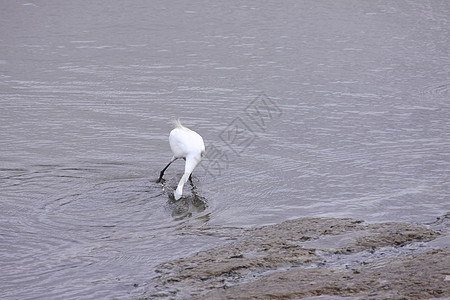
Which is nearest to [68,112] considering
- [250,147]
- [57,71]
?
[57,71]

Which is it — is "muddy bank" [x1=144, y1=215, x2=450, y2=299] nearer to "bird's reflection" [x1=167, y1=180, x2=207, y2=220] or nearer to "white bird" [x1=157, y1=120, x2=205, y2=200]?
"bird's reflection" [x1=167, y1=180, x2=207, y2=220]

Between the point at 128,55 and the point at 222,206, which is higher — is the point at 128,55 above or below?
above

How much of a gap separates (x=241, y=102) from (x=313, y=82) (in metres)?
1.79

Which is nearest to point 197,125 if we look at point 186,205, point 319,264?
point 186,205

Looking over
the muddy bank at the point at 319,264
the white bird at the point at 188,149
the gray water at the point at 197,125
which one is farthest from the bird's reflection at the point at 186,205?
the muddy bank at the point at 319,264

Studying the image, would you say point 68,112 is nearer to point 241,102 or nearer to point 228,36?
point 241,102

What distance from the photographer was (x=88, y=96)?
442 inches

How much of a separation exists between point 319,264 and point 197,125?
16.7 ft

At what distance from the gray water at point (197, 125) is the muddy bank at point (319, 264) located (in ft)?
1.16

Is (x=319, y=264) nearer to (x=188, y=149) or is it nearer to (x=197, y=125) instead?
(x=188, y=149)

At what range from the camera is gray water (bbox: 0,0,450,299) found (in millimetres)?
6426

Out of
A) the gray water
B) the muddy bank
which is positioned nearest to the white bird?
the gray water

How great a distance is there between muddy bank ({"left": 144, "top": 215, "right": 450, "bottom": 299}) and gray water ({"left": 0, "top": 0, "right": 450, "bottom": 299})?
1.16 feet

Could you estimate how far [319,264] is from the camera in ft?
17.5
